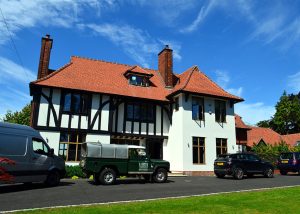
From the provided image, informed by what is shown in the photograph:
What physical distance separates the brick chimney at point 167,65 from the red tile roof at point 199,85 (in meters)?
0.91

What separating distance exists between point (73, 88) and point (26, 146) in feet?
29.3

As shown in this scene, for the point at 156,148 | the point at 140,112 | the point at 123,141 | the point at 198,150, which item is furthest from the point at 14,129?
the point at 198,150


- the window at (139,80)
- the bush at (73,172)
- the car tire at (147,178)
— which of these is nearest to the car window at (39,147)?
the bush at (73,172)

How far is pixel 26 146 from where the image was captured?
42.0 feet

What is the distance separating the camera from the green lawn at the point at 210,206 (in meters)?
7.81

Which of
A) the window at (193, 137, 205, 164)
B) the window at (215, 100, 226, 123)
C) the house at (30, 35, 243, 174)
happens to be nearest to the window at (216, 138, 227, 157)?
the house at (30, 35, 243, 174)

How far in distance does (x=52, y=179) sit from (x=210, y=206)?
8.36 metres

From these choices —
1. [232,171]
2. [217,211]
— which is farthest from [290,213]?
[232,171]

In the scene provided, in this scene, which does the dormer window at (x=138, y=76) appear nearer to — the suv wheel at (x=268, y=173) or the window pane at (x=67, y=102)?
the window pane at (x=67, y=102)

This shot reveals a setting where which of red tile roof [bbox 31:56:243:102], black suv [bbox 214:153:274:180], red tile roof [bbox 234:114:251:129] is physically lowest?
black suv [bbox 214:153:274:180]

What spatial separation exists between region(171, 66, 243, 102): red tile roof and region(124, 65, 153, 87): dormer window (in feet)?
8.60

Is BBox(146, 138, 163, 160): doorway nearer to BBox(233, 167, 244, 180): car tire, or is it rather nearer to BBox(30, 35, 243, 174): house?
BBox(30, 35, 243, 174): house

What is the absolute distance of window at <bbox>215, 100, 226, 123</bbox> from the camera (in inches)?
984

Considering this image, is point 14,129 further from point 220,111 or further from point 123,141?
point 220,111
